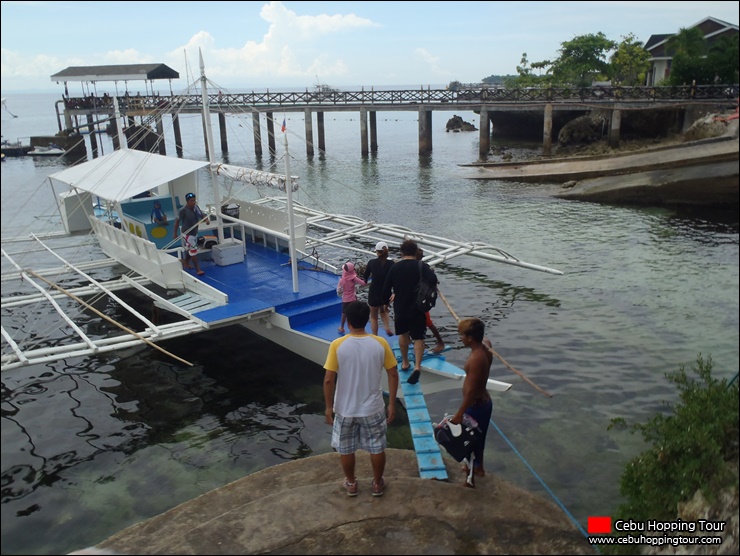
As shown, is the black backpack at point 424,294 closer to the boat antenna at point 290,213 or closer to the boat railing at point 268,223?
the boat antenna at point 290,213

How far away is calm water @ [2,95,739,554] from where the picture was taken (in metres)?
7.77

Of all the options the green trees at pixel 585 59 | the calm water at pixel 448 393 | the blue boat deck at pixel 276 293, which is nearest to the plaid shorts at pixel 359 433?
the calm water at pixel 448 393

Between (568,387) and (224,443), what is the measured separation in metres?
6.02

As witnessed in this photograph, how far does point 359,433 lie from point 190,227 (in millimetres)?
8361

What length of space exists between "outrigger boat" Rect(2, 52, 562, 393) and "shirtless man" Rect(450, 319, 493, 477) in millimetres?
2212

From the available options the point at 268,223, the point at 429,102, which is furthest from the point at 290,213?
the point at 429,102

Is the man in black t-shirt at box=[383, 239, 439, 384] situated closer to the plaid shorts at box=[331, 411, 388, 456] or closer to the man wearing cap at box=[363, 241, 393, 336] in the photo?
the man wearing cap at box=[363, 241, 393, 336]

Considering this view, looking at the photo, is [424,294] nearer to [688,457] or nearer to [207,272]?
[688,457]

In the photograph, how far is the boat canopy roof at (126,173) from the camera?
12.4 m

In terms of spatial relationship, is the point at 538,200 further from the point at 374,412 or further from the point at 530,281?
the point at 374,412

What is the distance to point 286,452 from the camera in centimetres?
890

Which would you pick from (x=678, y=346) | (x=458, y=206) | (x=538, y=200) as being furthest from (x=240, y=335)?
(x=538, y=200)

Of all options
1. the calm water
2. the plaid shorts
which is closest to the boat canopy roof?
the calm water

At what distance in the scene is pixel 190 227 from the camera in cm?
1276
